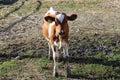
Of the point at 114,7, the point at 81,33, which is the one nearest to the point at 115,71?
the point at 81,33

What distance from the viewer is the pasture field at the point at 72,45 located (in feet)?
26.8

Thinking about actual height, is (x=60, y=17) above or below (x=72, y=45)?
above

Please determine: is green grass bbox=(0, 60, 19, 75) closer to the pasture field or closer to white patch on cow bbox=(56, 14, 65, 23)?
the pasture field

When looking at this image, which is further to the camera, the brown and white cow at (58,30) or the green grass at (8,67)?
the green grass at (8,67)

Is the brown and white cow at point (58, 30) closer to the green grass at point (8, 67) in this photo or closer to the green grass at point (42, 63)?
the green grass at point (42, 63)

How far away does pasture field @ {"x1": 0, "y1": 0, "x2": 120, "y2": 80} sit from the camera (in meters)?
8.16

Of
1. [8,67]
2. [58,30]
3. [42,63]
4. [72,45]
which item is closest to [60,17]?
[58,30]

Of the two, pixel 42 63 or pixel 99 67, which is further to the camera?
pixel 42 63

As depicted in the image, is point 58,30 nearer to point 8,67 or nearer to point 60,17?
point 60,17

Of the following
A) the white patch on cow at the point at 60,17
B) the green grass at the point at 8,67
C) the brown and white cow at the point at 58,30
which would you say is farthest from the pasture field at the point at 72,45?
the white patch on cow at the point at 60,17

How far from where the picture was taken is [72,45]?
9.98 meters

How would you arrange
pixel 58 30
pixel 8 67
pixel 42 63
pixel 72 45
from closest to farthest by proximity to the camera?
pixel 58 30 < pixel 8 67 < pixel 42 63 < pixel 72 45

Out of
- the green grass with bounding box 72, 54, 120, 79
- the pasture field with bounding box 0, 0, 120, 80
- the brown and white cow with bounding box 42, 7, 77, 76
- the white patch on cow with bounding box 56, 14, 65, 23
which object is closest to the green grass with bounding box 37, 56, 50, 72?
the pasture field with bounding box 0, 0, 120, 80

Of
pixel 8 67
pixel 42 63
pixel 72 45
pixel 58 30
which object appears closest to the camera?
pixel 58 30
